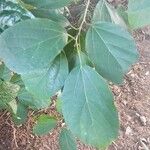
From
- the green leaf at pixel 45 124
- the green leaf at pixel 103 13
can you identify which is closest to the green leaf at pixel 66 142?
the green leaf at pixel 45 124

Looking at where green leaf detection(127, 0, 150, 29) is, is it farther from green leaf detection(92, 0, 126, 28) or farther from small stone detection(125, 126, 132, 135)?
small stone detection(125, 126, 132, 135)

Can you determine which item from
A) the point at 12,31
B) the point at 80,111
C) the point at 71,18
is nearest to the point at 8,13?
the point at 12,31

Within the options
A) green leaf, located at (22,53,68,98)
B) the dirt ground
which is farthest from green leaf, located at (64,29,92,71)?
the dirt ground

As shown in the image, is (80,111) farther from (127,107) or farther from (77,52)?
(127,107)

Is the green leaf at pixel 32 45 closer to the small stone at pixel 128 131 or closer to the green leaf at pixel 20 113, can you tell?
the green leaf at pixel 20 113

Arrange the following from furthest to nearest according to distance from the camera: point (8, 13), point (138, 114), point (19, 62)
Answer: point (138, 114)
point (8, 13)
point (19, 62)
